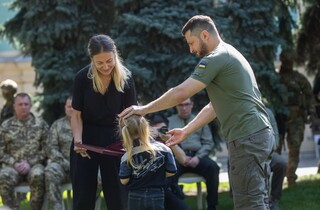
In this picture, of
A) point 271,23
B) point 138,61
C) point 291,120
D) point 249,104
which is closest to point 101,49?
point 249,104

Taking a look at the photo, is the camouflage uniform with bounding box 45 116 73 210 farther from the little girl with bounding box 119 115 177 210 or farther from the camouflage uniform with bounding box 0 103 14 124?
the little girl with bounding box 119 115 177 210

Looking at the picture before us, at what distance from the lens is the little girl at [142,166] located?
5.89 meters

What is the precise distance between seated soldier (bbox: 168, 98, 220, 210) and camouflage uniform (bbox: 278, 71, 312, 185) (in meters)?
2.08

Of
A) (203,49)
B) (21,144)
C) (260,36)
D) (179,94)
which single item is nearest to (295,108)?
(260,36)

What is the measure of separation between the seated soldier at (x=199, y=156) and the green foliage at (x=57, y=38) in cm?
206

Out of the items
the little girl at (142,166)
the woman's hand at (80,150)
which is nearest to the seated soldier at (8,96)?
the woman's hand at (80,150)

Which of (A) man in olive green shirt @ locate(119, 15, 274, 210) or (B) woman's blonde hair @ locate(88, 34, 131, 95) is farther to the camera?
(B) woman's blonde hair @ locate(88, 34, 131, 95)

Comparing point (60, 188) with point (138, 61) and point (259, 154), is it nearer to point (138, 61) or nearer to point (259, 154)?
point (138, 61)

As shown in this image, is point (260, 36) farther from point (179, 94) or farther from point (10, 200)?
point (179, 94)

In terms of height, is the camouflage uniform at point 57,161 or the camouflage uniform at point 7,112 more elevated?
the camouflage uniform at point 7,112

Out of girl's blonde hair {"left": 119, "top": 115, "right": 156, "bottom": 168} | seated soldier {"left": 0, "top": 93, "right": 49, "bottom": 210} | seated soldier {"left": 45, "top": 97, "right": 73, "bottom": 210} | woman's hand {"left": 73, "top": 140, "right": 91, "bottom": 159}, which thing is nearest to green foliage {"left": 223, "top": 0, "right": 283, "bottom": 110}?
seated soldier {"left": 45, "top": 97, "right": 73, "bottom": 210}

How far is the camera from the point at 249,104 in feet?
17.3

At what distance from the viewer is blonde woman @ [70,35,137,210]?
20.2 feet

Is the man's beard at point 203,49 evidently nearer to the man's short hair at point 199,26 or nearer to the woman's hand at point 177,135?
the man's short hair at point 199,26
